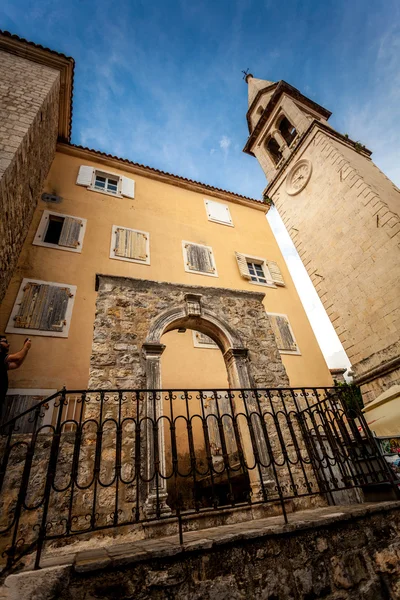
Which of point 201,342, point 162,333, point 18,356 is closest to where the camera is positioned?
point 18,356

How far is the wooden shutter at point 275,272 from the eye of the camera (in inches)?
436

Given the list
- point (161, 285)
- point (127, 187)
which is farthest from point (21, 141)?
point (127, 187)

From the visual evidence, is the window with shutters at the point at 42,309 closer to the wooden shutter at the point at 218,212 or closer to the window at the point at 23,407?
the window at the point at 23,407

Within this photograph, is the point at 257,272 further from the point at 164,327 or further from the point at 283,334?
the point at 164,327

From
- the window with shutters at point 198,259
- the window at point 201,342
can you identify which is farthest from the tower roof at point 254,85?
the window at point 201,342

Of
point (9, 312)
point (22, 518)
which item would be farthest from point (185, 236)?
point (22, 518)

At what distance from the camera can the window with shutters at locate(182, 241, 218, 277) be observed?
31.5ft

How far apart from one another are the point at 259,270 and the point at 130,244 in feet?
17.8

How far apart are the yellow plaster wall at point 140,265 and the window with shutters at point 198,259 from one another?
0.23m

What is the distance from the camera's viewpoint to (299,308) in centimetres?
1086

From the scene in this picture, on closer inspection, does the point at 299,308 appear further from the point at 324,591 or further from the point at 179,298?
the point at 324,591

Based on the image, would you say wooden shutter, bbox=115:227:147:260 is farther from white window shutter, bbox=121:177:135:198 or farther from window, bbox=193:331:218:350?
window, bbox=193:331:218:350

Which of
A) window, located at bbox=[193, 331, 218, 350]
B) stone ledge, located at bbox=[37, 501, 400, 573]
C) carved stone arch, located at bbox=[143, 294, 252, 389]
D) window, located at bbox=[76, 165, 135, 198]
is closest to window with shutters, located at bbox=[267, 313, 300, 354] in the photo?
window, located at bbox=[193, 331, 218, 350]

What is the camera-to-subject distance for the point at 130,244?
9.01 meters
